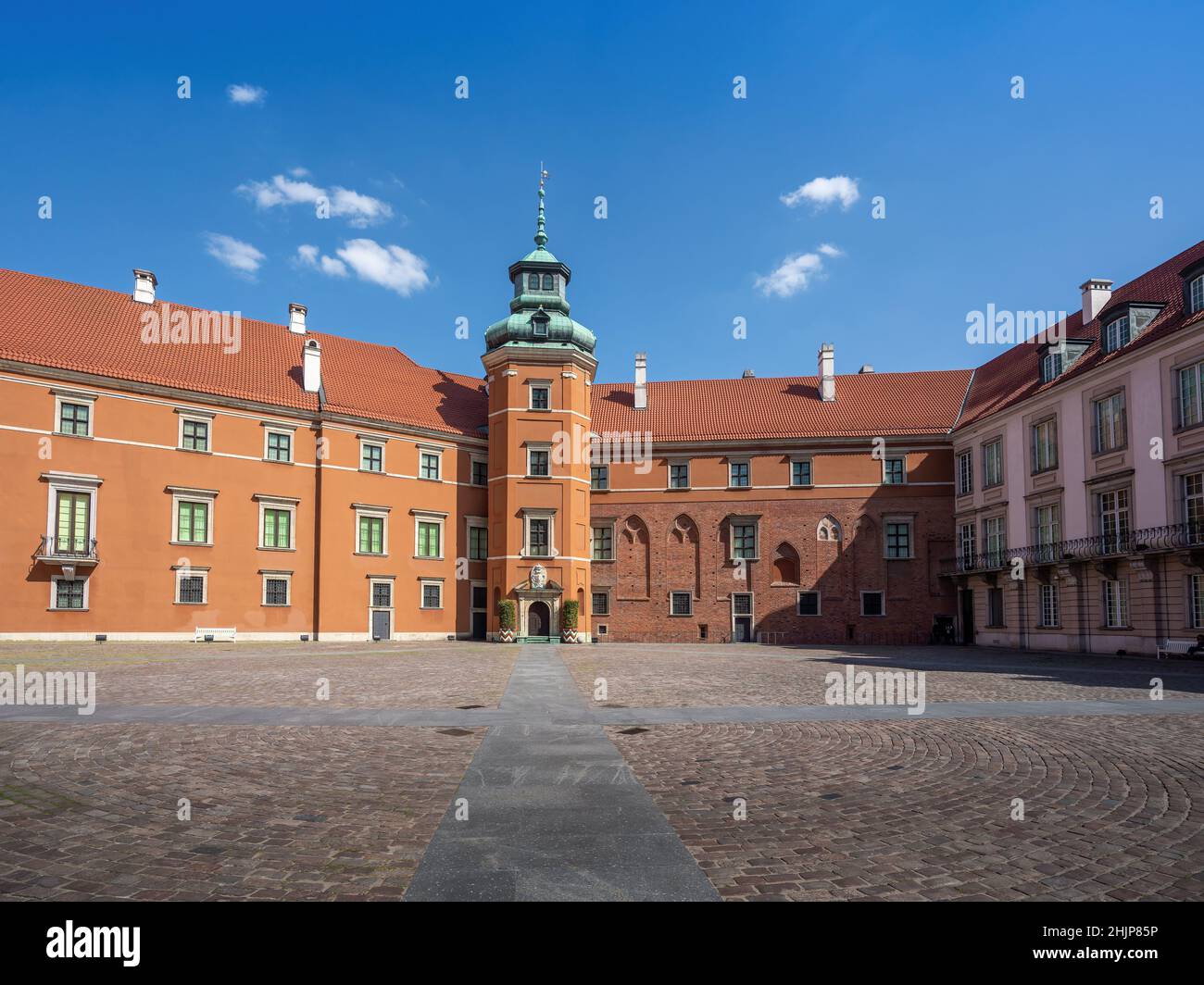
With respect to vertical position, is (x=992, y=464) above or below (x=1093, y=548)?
above

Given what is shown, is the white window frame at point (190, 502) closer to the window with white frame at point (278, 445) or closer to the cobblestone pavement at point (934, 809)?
the window with white frame at point (278, 445)

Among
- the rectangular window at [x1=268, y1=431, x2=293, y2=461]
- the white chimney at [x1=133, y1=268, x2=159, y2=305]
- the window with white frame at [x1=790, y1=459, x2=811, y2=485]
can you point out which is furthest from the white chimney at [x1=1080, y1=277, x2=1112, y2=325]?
the white chimney at [x1=133, y1=268, x2=159, y2=305]

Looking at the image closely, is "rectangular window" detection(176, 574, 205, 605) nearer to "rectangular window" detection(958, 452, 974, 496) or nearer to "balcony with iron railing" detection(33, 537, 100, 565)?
"balcony with iron railing" detection(33, 537, 100, 565)

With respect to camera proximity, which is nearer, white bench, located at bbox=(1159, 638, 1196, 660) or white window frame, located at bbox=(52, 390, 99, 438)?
white bench, located at bbox=(1159, 638, 1196, 660)

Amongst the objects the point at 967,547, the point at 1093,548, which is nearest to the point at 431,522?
the point at 967,547

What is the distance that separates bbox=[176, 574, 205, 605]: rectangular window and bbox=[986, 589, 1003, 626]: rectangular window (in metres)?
35.6

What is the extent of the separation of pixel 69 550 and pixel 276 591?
846 cm

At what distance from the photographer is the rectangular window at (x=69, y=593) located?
3216 centimetres

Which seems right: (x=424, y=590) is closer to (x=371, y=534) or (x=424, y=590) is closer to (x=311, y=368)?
(x=371, y=534)

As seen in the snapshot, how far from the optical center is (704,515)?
45906 millimetres

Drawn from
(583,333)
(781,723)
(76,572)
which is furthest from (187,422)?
(781,723)

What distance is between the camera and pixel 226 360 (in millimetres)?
39562

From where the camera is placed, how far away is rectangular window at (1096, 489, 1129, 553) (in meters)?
29.3

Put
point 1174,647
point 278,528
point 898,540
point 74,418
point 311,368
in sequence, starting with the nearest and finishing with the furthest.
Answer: point 1174,647, point 74,418, point 278,528, point 311,368, point 898,540
